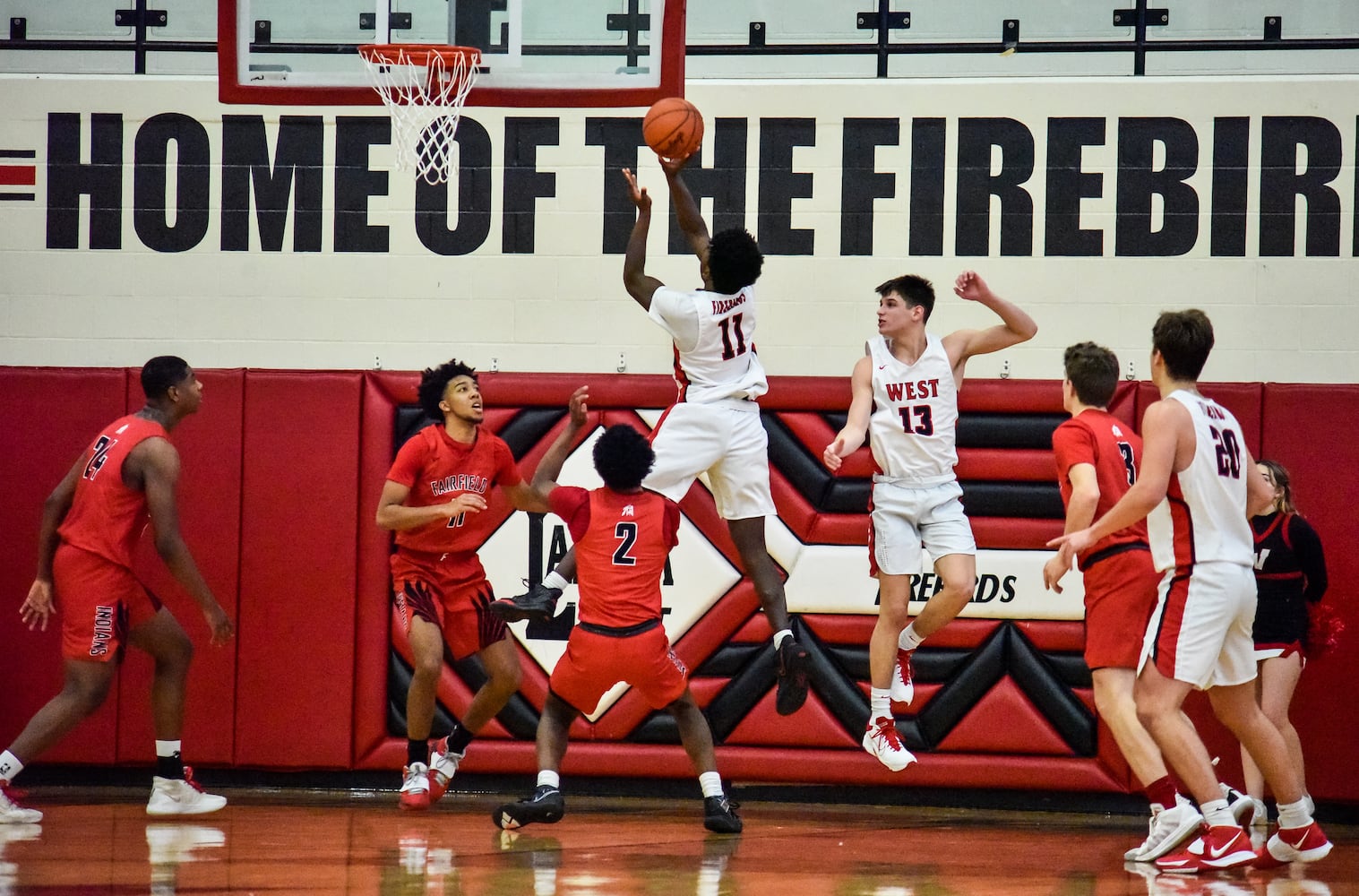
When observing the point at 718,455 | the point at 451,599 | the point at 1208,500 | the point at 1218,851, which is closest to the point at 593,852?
the point at 451,599

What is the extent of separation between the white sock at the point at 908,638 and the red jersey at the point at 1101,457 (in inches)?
36.7

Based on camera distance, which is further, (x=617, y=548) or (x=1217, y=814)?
(x=617, y=548)

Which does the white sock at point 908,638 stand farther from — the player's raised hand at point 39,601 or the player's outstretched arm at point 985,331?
the player's raised hand at point 39,601

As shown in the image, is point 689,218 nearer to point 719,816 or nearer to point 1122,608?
point 1122,608

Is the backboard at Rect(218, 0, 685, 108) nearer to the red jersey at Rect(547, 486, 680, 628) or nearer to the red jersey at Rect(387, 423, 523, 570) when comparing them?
the red jersey at Rect(387, 423, 523, 570)

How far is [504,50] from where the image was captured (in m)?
6.93

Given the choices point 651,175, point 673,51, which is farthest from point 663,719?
point 673,51

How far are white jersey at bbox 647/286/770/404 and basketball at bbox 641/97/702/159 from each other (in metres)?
0.61

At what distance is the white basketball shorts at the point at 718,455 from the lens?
6504 mm

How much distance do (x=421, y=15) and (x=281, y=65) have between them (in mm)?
695

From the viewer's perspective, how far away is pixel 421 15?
6.93 m

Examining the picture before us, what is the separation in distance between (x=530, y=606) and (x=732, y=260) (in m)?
1.73

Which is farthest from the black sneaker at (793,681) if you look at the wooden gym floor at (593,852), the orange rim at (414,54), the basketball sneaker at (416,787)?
the orange rim at (414,54)

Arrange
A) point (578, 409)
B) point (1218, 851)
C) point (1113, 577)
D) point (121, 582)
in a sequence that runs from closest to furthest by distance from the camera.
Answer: point (1218, 851)
point (1113, 577)
point (578, 409)
point (121, 582)
